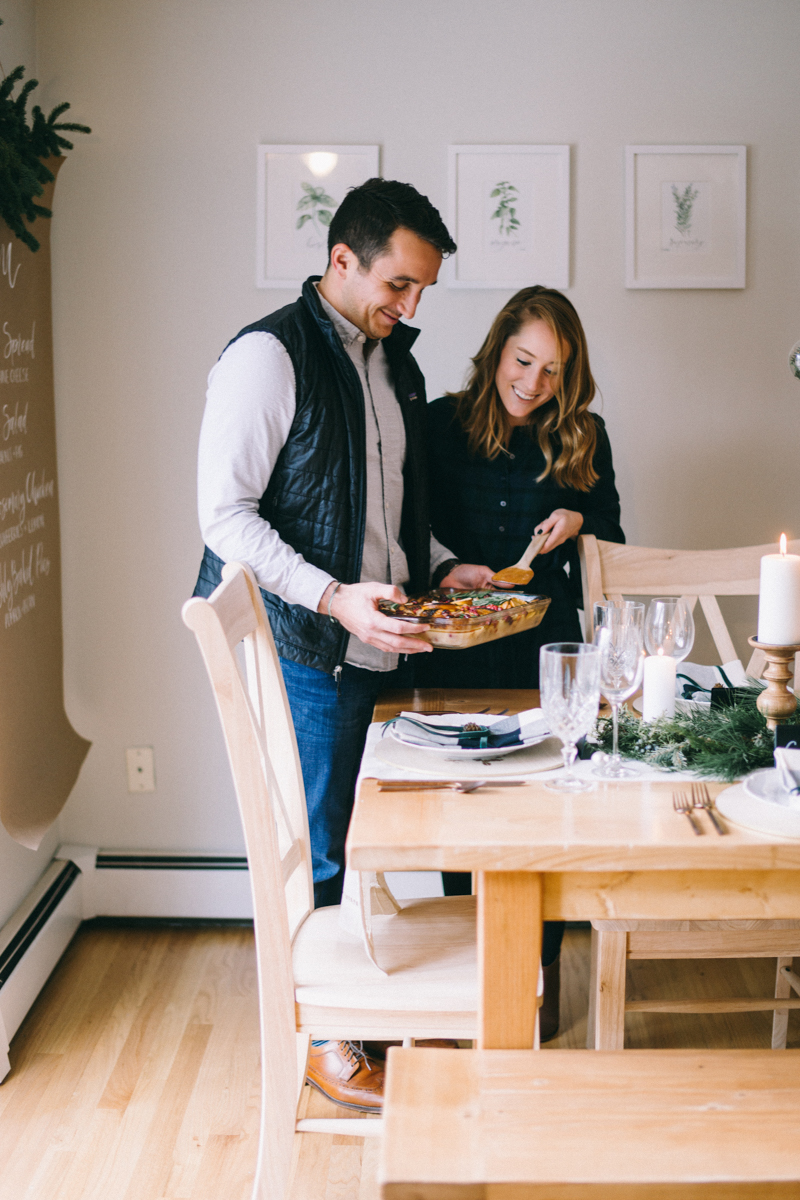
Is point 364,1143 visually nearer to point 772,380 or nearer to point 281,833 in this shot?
point 281,833

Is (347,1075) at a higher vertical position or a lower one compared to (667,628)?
lower

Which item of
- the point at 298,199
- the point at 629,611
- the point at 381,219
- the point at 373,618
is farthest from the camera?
the point at 298,199

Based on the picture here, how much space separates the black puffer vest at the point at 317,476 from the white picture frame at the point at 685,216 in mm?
990

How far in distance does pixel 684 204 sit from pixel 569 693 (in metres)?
1.68

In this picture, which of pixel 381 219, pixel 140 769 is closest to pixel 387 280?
pixel 381 219

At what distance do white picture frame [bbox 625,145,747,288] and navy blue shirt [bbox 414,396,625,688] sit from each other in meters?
0.57

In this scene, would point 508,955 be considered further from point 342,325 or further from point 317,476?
point 342,325

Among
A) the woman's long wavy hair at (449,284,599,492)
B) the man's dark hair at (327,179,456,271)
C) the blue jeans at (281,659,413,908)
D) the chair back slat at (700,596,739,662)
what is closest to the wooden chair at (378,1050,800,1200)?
the blue jeans at (281,659,413,908)

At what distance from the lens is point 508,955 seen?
1148 mm

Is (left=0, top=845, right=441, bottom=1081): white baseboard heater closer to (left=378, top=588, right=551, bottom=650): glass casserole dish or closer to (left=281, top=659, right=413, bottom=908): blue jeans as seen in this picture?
(left=281, top=659, right=413, bottom=908): blue jeans

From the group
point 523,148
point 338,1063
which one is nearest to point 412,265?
point 523,148

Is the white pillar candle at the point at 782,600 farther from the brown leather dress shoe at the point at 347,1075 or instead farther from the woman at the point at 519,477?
the brown leather dress shoe at the point at 347,1075

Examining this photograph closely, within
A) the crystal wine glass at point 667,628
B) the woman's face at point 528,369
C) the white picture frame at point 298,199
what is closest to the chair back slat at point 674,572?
the woman's face at point 528,369

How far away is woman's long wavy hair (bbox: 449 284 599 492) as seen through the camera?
205 centimetres
